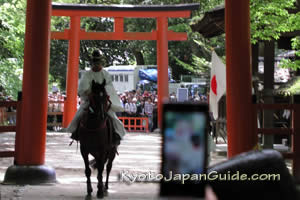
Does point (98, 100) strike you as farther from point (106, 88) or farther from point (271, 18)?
point (271, 18)

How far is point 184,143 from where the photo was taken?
120 centimetres

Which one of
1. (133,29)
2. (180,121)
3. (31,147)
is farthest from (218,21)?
(133,29)

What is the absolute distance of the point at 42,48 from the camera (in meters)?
7.31

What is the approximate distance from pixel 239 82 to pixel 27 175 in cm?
355

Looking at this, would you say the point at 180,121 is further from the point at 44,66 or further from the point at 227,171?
the point at 44,66

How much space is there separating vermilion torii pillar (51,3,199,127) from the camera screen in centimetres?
1661

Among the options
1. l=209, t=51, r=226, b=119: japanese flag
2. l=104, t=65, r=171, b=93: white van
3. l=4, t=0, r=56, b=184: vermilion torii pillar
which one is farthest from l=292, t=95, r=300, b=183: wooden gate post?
l=104, t=65, r=171, b=93: white van

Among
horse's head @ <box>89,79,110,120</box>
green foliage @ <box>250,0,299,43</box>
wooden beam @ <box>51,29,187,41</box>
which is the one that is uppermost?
wooden beam @ <box>51,29,187,41</box>

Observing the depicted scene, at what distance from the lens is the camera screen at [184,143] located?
118 cm

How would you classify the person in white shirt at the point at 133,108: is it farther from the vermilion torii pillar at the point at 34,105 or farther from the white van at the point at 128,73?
the vermilion torii pillar at the point at 34,105

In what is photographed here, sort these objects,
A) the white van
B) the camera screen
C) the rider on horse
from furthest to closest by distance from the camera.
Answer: the white van < the rider on horse < the camera screen

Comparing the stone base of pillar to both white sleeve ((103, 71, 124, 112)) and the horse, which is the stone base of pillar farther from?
white sleeve ((103, 71, 124, 112))

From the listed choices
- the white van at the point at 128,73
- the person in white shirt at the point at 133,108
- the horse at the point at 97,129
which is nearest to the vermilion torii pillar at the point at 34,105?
the horse at the point at 97,129

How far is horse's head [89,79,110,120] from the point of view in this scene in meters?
6.22
